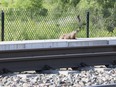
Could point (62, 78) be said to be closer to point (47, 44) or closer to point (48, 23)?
point (47, 44)

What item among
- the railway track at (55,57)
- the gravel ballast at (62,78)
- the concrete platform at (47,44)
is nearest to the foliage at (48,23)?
the concrete platform at (47,44)

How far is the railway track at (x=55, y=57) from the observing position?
1136 centimetres

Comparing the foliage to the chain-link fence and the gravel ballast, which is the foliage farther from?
the gravel ballast

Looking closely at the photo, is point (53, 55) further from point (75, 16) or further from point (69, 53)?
point (75, 16)

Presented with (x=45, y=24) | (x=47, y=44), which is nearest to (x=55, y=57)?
(x=47, y=44)

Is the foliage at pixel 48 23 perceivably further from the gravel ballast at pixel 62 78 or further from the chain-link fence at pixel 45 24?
the gravel ballast at pixel 62 78

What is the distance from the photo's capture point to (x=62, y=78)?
10.4 m

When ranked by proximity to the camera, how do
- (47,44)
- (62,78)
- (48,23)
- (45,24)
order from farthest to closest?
(48,23) → (45,24) → (47,44) → (62,78)

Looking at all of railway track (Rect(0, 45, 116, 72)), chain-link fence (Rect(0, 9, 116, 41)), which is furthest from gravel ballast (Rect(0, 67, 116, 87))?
chain-link fence (Rect(0, 9, 116, 41))

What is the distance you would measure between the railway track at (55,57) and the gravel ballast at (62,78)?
1.06 ft

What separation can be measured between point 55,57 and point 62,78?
5.04ft

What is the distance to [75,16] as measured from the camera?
69.7 ft

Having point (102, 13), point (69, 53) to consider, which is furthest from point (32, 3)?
point (69, 53)

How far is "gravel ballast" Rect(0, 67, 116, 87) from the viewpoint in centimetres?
967
